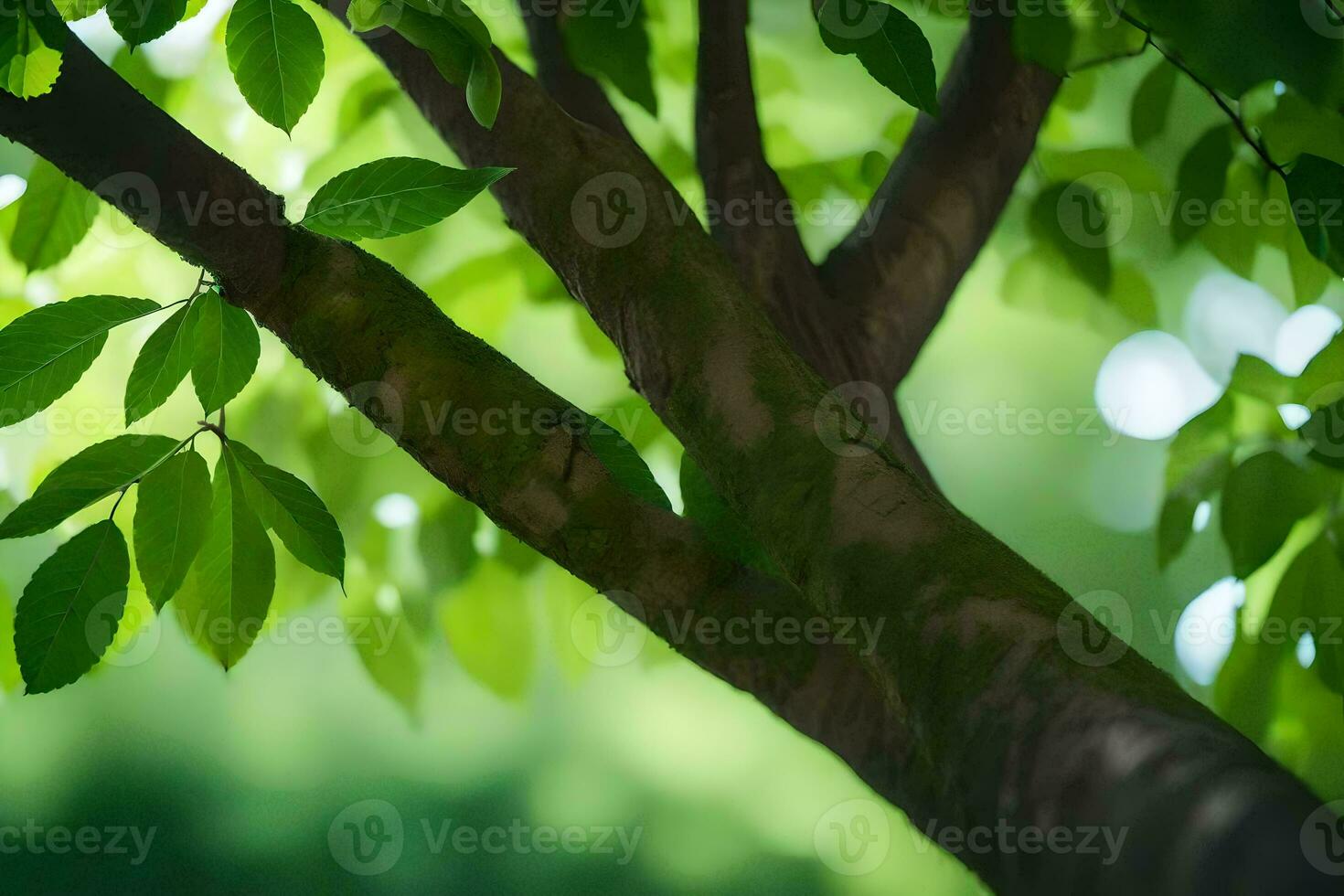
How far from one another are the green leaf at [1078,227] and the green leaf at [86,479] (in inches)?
20.6

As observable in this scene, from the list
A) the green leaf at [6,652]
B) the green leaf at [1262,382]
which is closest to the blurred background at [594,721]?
the green leaf at [6,652]

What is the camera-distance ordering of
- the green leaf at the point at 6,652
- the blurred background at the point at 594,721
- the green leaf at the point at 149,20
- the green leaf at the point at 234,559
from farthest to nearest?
the blurred background at the point at 594,721, the green leaf at the point at 6,652, the green leaf at the point at 234,559, the green leaf at the point at 149,20

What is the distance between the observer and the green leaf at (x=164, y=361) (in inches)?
15.3

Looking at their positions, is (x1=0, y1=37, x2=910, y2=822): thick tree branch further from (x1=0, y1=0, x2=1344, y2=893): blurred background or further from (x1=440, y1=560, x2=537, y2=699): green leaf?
(x1=0, y1=0, x2=1344, y2=893): blurred background

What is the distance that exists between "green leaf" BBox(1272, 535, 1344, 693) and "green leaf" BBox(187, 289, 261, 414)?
0.51 meters

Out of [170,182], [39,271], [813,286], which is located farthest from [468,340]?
[39,271]

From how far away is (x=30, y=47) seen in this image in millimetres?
309

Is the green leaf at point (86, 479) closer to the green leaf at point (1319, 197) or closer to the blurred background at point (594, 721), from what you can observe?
the green leaf at point (1319, 197)

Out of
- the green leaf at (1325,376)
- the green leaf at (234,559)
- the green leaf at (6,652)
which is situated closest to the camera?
the green leaf at (234,559)

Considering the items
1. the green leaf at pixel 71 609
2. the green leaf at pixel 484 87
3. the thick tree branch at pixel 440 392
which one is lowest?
the green leaf at pixel 71 609

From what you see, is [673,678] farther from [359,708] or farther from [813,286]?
[813,286]

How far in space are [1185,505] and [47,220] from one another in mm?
685

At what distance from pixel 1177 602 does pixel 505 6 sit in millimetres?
899

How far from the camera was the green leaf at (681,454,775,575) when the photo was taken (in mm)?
495
